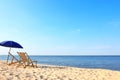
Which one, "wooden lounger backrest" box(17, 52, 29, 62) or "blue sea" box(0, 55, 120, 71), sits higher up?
"wooden lounger backrest" box(17, 52, 29, 62)

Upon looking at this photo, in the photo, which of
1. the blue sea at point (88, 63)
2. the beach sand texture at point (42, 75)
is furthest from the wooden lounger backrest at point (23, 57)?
the blue sea at point (88, 63)

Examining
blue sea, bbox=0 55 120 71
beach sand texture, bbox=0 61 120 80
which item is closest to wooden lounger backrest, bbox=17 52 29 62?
beach sand texture, bbox=0 61 120 80

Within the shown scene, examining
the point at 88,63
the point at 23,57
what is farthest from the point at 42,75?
the point at 88,63

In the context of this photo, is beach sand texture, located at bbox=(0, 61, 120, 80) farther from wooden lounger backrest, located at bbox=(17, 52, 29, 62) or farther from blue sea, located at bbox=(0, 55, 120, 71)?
blue sea, located at bbox=(0, 55, 120, 71)

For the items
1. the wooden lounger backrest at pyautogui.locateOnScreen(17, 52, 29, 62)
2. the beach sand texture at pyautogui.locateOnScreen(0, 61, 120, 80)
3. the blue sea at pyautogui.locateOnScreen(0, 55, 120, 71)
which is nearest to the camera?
the beach sand texture at pyautogui.locateOnScreen(0, 61, 120, 80)

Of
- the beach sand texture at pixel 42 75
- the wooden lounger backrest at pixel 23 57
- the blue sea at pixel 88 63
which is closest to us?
the beach sand texture at pixel 42 75

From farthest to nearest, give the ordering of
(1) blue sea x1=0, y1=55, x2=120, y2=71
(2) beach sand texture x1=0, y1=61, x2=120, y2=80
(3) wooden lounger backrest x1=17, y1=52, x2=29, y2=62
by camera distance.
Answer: (1) blue sea x1=0, y1=55, x2=120, y2=71 < (3) wooden lounger backrest x1=17, y1=52, x2=29, y2=62 < (2) beach sand texture x1=0, y1=61, x2=120, y2=80

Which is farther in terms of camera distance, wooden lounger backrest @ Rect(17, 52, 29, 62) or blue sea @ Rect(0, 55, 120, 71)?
blue sea @ Rect(0, 55, 120, 71)

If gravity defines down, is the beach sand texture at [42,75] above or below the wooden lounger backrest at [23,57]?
below

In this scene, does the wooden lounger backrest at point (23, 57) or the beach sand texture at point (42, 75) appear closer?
the beach sand texture at point (42, 75)

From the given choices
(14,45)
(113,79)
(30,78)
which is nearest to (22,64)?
(14,45)

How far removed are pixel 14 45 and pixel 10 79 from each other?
5931 millimetres

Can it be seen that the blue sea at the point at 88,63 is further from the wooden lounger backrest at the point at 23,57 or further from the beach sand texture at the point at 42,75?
the wooden lounger backrest at the point at 23,57

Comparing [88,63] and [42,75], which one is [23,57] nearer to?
[42,75]
